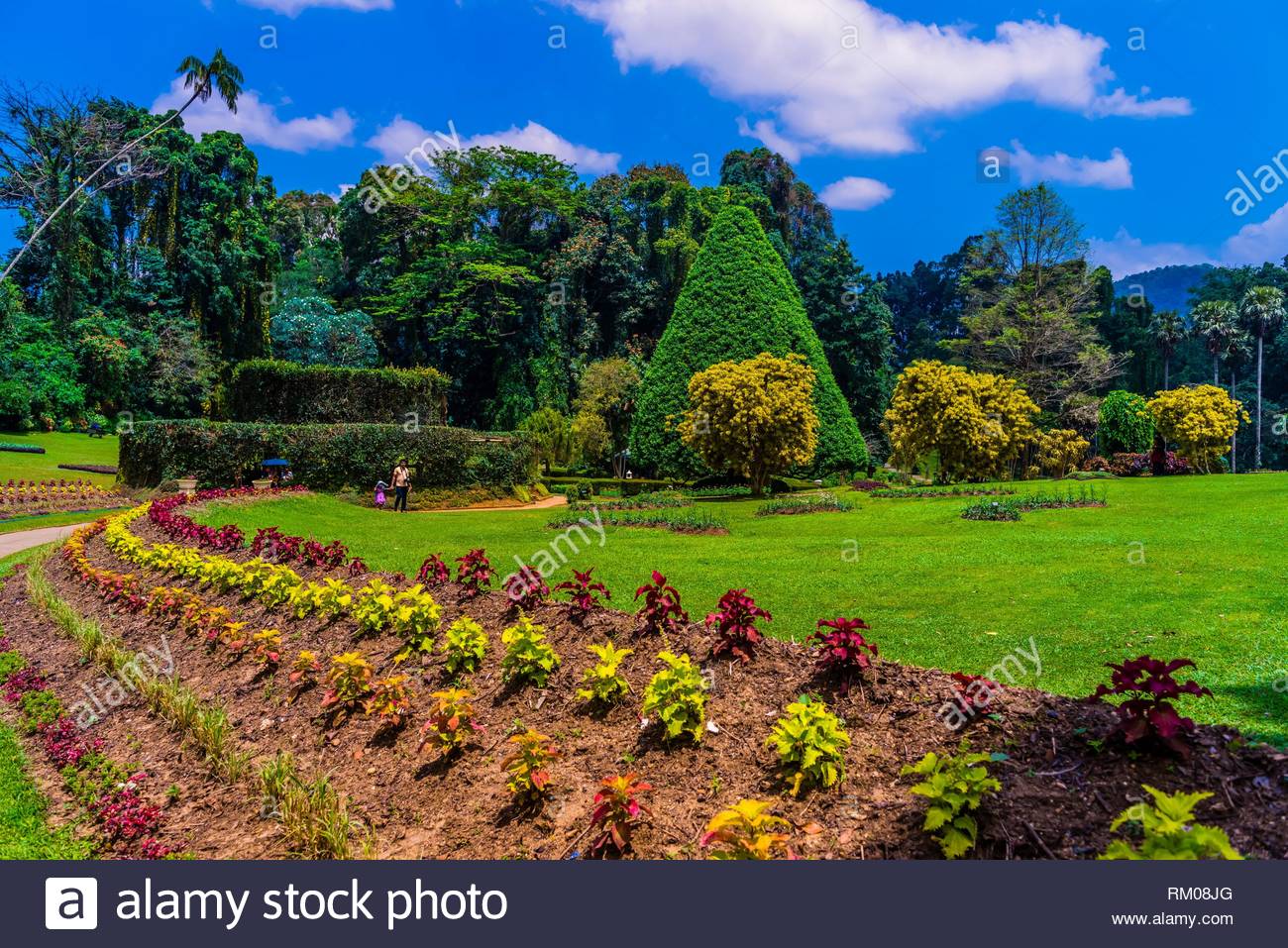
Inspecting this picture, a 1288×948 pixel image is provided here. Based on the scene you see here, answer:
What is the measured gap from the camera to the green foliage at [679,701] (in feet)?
14.0

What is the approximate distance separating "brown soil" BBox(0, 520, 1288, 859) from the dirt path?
11.8 metres

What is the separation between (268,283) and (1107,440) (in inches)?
1597

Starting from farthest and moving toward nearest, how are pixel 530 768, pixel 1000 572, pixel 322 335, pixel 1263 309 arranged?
pixel 1263 309 → pixel 322 335 → pixel 1000 572 → pixel 530 768

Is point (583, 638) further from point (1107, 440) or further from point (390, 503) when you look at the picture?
point (1107, 440)

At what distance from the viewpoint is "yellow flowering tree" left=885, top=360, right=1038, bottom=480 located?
25500 millimetres

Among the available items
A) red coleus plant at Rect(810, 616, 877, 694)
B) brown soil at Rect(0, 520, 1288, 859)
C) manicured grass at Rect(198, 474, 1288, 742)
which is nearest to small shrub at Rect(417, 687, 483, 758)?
brown soil at Rect(0, 520, 1288, 859)

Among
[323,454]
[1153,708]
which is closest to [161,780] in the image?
[1153,708]

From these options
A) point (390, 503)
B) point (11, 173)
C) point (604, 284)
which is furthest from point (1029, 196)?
point (11, 173)

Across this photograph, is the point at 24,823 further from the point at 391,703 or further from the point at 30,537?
the point at 30,537

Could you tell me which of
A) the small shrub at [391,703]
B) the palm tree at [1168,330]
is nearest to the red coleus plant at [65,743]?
the small shrub at [391,703]

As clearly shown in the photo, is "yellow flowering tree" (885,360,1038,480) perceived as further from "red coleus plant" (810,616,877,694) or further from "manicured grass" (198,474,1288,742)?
"red coleus plant" (810,616,877,694)

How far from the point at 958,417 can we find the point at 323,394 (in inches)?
870

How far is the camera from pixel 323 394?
28719 mm

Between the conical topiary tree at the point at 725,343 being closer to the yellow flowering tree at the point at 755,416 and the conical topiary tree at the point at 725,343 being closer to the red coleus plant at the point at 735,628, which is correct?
the yellow flowering tree at the point at 755,416
